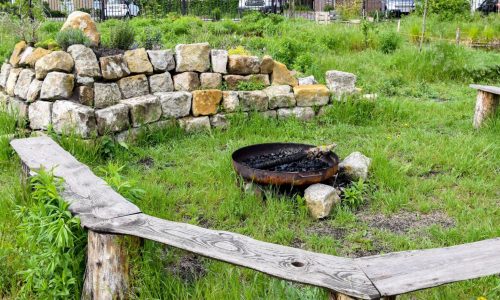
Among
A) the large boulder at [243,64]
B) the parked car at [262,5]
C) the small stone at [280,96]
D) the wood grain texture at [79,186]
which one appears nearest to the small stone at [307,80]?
the small stone at [280,96]

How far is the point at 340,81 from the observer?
734 cm

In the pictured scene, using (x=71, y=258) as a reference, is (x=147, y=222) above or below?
above

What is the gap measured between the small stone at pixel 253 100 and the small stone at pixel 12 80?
108 inches

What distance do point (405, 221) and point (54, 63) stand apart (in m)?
3.99

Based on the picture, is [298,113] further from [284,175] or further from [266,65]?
[284,175]

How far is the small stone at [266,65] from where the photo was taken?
23.2 ft

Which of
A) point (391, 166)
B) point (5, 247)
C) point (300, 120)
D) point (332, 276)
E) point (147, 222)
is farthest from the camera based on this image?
point (300, 120)

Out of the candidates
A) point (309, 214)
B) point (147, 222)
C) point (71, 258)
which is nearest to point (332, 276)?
point (147, 222)

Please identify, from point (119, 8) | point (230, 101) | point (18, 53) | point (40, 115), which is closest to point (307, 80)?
point (230, 101)

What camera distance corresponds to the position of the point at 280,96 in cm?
702

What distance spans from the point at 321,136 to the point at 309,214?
2.28 meters

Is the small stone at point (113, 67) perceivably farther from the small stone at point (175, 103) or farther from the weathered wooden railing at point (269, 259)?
the weathered wooden railing at point (269, 259)

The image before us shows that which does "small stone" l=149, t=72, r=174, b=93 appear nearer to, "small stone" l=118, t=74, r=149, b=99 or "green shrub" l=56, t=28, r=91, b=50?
"small stone" l=118, t=74, r=149, b=99

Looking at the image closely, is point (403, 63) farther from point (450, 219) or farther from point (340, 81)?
point (450, 219)
